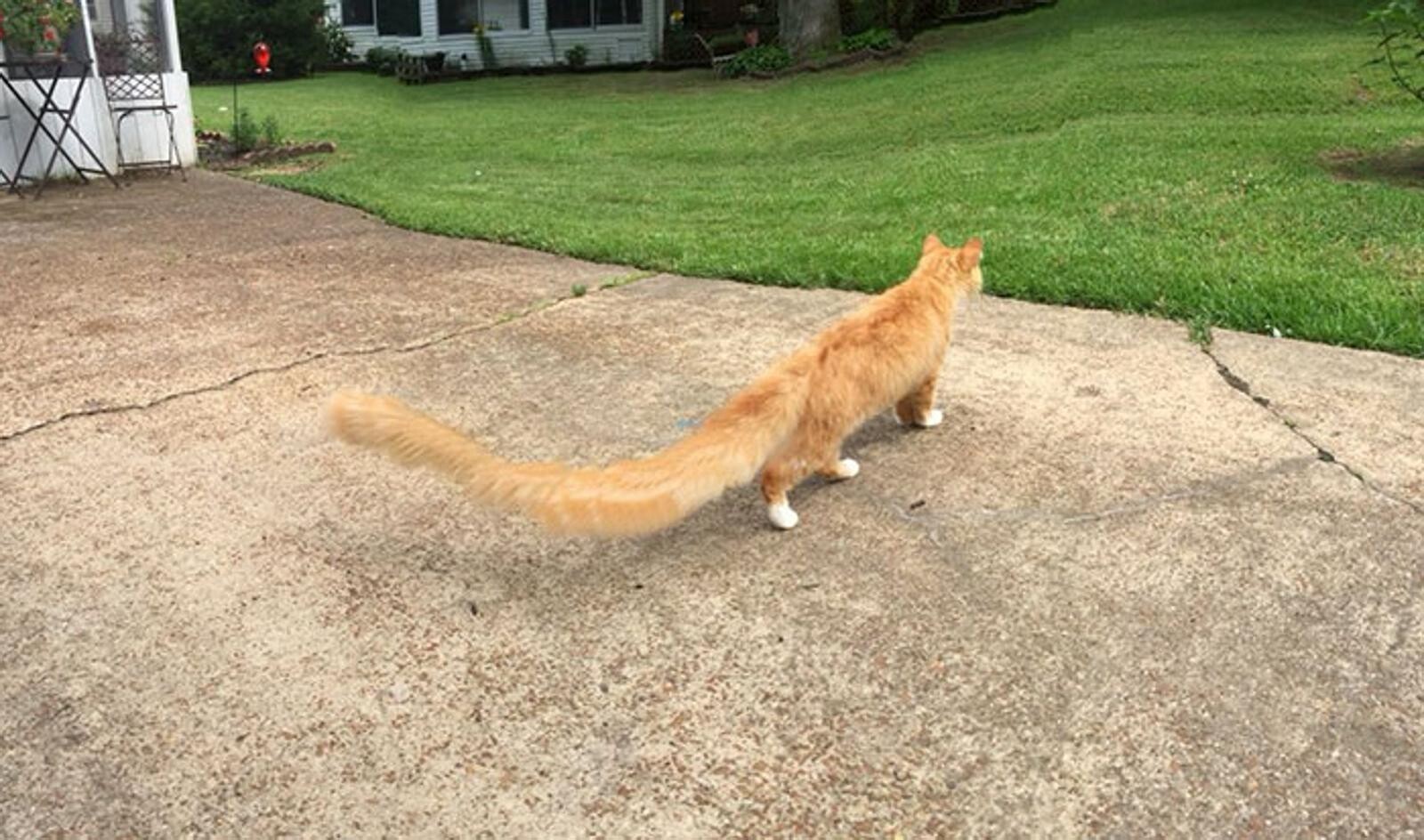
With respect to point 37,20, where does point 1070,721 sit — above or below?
below

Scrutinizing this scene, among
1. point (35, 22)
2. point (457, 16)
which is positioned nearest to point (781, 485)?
point (35, 22)

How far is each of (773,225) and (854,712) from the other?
6.14 m

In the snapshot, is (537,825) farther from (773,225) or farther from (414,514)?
(773,225)

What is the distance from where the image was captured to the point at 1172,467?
11.7 feet

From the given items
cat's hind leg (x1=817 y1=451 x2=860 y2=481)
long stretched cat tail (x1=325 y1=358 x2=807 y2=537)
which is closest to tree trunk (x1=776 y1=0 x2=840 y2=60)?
cat's hind leg (x1=817 y1=451 x2=860 y2=481)

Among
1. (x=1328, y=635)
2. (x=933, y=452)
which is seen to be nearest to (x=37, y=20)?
(x=933, y=452)

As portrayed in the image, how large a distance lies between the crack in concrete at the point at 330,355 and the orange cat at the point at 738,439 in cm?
178

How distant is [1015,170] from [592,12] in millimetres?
21763

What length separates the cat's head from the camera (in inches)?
153

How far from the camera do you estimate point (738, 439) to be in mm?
2941

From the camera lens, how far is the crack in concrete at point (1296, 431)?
3334mm

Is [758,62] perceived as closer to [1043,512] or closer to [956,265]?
[956,265]

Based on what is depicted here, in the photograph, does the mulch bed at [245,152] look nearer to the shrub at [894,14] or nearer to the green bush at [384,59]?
the shrub at [894,14]

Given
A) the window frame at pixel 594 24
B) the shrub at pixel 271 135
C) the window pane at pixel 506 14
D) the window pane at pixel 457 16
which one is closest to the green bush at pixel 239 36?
the window pane at pixel 457 16
